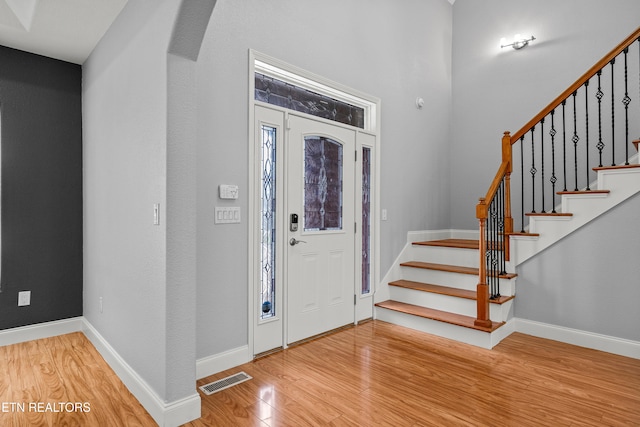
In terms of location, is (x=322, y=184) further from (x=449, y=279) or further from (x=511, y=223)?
(x=511, y=223)

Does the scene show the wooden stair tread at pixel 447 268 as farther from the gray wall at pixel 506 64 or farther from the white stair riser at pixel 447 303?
the gray wall at pixel 506 64

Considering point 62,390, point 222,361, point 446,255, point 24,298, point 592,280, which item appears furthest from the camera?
point 446,255

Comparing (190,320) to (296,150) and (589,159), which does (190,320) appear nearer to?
(296,150)

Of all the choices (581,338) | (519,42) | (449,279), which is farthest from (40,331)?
(519,42)

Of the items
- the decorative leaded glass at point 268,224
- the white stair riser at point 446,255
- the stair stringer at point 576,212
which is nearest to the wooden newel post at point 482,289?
the stair stringer at point 576,212

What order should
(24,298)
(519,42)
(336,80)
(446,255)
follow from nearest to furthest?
(24,298), (336,80), (446,255), (519,42)

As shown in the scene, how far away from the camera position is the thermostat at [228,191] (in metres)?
2.70

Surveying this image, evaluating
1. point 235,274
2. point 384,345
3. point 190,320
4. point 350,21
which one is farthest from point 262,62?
point 384,345

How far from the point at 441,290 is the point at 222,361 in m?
2.32

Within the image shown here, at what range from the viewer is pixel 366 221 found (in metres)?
4.01

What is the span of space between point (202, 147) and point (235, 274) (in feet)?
3.27

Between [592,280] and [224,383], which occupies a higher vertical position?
[592,280]

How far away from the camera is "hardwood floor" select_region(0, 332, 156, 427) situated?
6.97 ft

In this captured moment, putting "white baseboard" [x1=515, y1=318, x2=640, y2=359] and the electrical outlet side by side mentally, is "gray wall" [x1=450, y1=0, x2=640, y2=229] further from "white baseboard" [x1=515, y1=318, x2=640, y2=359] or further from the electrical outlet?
the electrical outlet
